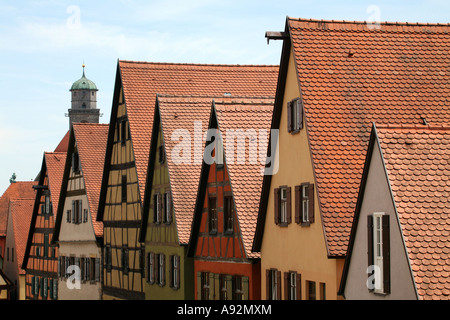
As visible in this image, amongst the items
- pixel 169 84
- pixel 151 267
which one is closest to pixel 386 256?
pixel 151 267

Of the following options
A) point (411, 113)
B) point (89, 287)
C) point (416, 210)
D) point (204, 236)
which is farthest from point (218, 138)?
point (89, 287)

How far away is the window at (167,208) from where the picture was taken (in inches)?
1249

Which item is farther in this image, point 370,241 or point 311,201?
point 311,201

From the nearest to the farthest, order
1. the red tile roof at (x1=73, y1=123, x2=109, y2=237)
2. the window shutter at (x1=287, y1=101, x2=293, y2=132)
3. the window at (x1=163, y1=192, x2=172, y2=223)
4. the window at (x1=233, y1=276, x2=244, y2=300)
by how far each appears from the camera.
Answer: the window shutter at (x1=287, y1=101, x2=293, y2=132)
the window at (x1=233, y1=276, x2=244, y2=300)
the window at (x1=163, y1=192, x2=172, y2=223)
the red tile roof at (x1=73, y1=123, x2=109, y2=237)

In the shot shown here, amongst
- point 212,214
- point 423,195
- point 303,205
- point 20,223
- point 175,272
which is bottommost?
point 175,272

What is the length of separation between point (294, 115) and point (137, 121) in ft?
46.7

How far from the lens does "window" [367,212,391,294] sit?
53.6ft

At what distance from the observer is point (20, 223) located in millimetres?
61375

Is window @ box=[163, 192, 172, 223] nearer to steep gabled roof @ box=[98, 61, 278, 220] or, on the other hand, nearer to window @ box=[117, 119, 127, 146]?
steep gabled roof @ box=[98, 61, 278, 220]

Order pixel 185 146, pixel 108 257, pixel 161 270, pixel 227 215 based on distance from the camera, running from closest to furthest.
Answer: pixel 227 215 → pixel 185 146 → pixel 161 270 → pixel 108 257

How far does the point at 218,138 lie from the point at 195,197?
3986mm

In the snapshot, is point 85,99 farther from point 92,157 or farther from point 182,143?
point 182,143

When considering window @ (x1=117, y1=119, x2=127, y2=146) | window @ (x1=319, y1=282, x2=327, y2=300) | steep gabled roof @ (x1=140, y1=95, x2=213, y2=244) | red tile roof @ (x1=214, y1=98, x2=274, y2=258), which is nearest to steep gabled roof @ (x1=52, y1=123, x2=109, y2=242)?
window @ (x1=117, y1=119, x2=127, y2=146)

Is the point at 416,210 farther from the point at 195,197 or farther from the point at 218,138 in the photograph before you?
the point at 195,197
